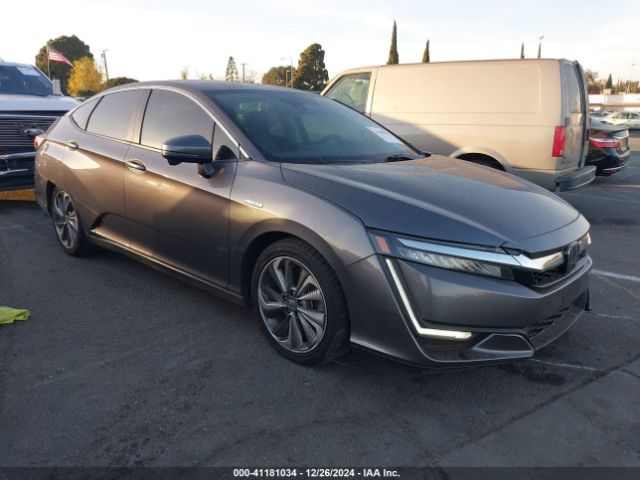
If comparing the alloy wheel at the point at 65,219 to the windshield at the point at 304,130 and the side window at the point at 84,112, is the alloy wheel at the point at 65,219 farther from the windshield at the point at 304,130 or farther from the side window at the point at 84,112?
the windshield at the point at 304,130

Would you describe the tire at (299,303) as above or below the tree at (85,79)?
below

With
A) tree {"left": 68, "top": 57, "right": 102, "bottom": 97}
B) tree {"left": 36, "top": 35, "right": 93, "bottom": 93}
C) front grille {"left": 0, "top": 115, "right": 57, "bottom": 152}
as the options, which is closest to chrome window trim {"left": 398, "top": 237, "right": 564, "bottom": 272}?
front grille {"left": 0, "top": 115, "right": 57, "bottom": 152}

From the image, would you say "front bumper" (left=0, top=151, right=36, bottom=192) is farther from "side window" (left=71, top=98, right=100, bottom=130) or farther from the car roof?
the car roof

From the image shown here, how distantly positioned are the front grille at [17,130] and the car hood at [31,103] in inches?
7.1

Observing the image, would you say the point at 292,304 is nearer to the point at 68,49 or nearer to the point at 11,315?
the point at 11,315

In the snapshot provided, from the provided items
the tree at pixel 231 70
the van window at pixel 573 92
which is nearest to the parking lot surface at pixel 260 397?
the van window at pixel 573 92

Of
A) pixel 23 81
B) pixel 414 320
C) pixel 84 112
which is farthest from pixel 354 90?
pixel 414 320

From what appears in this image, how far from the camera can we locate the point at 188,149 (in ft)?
10.6

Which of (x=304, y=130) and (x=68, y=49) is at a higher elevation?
(x=68, y=49)

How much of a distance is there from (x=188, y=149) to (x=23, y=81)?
693cm

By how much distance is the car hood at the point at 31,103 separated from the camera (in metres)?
7.24

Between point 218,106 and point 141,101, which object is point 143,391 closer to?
point 218,106

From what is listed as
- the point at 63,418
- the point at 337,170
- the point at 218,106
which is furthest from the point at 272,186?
the point at 63,418

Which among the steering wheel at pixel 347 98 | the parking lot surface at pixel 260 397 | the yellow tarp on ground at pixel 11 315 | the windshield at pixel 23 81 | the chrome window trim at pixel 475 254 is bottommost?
the parking lot surface at pixel 260 397
